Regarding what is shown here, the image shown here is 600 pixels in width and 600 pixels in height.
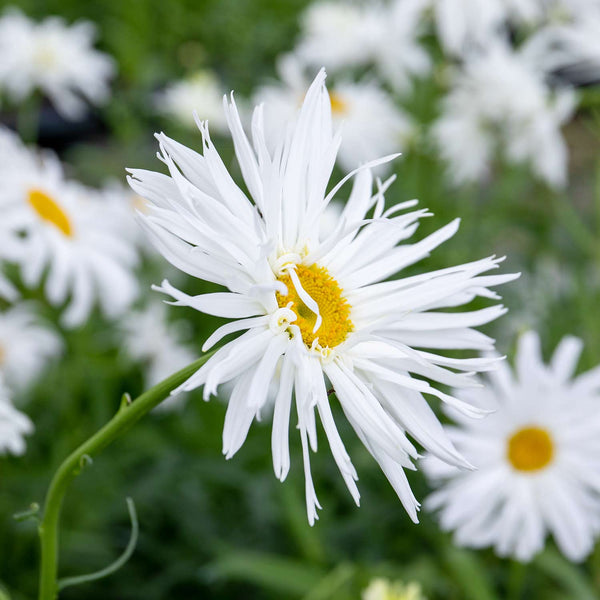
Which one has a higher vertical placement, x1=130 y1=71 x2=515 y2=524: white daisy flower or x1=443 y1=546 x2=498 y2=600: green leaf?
x1=130 y1=71 x2=515 y2=524: white daisy flower

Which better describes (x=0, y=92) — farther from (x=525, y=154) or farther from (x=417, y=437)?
(x=417, y=437)

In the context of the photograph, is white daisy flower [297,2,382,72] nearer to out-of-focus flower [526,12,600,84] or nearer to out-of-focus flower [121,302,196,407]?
out-of-focus flower [526,12,600,84]

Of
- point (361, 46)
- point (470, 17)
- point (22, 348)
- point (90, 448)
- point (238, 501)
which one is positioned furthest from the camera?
point (361, 46)

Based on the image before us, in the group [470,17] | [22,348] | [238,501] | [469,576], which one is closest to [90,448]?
[469,576]

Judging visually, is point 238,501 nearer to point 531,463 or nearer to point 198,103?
point 531,463

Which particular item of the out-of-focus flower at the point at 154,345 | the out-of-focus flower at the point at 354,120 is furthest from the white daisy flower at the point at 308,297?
the out-of-focus flower at the point at 354,120

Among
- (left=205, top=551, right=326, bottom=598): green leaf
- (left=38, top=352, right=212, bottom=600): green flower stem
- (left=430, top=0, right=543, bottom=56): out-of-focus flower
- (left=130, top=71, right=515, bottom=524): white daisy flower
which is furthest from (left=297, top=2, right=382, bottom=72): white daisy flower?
(left=38, top=352, right=212, bottom=600): green flower stem
